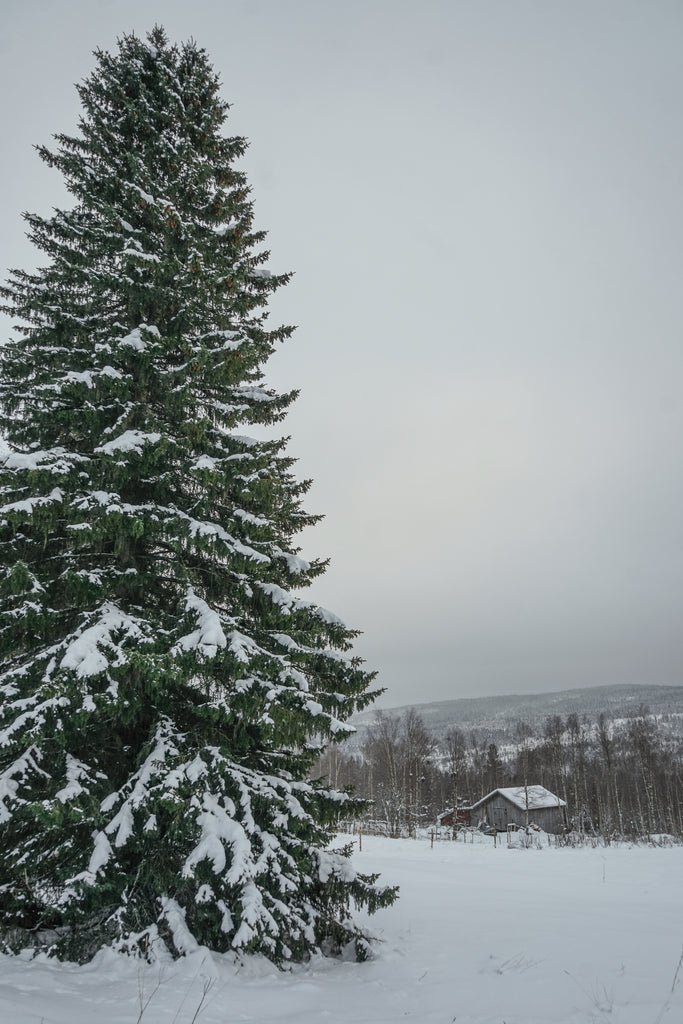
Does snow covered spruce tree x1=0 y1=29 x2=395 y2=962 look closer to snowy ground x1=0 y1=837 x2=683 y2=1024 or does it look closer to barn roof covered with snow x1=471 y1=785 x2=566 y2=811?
snowy ground x1=0 y1=837 x2=683 y2=1024

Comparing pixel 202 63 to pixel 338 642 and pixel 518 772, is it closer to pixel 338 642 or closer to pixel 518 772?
pixel 338 642

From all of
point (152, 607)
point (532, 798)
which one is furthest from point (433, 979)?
point (532, 798)

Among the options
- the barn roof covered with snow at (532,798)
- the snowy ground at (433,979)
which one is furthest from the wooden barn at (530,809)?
the snowy ground at (433,979)

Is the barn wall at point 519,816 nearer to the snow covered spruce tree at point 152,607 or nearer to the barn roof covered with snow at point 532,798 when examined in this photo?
the barn roof covered with snow at point 532,798

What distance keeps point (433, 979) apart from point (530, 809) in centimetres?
4938

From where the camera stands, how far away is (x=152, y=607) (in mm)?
7312

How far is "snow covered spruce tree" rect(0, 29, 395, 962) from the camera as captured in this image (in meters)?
5.57

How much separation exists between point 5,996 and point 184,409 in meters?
6.38

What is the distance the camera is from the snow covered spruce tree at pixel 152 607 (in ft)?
18.3

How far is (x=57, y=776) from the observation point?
591 cm

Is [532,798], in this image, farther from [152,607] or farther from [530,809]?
[152,607]

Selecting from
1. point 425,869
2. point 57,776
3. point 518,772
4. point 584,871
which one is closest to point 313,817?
point 57,776

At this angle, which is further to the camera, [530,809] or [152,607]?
[530,809]

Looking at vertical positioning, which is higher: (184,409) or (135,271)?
(135,271)
